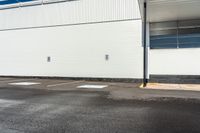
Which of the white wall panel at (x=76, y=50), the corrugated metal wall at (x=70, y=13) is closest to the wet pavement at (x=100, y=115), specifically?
the white wall panel at (x=76, y=50)

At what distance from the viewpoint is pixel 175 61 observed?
1387cm

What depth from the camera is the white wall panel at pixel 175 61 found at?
13.5 m

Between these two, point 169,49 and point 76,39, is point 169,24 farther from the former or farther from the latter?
point 76,39

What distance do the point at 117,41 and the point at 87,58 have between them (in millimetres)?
2449

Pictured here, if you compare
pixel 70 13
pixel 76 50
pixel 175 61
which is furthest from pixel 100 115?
pixel 70 13

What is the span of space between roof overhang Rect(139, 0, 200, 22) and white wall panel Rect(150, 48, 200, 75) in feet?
6.96

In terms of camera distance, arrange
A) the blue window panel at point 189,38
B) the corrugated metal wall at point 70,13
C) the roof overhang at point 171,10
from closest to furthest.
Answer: the roof overhang at point 171,10 → the blue window panel at point 189,38 → the corrugated metal wall at point 70,13

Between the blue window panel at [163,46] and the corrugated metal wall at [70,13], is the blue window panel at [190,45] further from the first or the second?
the corrugated metal wall at [70,13]

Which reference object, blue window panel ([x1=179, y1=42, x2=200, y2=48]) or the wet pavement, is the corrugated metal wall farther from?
the wet pavement

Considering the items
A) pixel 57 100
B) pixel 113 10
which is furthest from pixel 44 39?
pixel 57 100

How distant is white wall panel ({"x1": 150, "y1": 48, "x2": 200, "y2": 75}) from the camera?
13547 mm

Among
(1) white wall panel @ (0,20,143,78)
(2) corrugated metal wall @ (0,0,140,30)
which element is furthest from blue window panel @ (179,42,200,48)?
(2) corrugated metal wall @ (0,0,140,30)

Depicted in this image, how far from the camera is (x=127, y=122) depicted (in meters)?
5.33

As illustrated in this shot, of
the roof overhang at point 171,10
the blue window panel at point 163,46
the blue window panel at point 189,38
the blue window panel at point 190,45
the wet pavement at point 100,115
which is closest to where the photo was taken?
the wet pavement at point 100,115
